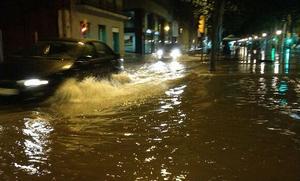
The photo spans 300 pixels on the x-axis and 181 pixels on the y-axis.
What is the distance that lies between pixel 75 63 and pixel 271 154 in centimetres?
602

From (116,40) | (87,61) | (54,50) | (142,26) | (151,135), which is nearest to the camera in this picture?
(151,135)

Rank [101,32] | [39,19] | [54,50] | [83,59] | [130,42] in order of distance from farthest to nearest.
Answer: [130,42], [101,32], [39,19], [54,50], [83,59]

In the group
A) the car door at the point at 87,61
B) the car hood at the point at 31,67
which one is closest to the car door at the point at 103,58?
the car door at the point at 87,61

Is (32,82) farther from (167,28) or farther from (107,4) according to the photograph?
(167,28)

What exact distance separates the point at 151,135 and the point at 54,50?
5.21m

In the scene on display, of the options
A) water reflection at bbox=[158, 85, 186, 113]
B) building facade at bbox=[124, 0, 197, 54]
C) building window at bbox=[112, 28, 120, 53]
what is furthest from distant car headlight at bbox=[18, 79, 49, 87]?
building facade at bbox=[124, 0, 197, 54]

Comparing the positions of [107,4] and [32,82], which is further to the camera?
[107,4]

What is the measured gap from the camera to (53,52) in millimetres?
→ 11773

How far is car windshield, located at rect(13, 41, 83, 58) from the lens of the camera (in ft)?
38.2

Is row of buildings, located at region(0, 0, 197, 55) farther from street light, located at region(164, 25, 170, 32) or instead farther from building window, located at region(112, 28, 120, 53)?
street light, located at region(164, 25, 170, 32)

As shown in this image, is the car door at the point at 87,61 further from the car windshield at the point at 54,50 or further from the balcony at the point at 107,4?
the balcony at the point at 107,4

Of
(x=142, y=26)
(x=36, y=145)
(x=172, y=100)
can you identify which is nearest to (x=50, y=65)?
(x=172, y=100)

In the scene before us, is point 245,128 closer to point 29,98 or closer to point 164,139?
point 164,139

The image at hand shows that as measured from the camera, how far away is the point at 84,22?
79.4 ft
